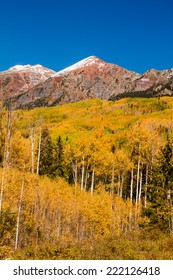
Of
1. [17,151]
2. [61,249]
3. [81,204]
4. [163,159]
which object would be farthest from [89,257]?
[17,151]

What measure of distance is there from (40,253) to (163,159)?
3114 centimetres

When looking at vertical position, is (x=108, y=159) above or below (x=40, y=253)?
above

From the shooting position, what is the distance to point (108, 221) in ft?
116

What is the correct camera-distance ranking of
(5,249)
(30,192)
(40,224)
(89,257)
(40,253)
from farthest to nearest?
1. (40,224)
2. (30,192)
3. (5,249)
4. (40,253)
5. (89,257)

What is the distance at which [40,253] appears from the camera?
48.9 feet

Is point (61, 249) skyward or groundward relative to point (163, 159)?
groundward

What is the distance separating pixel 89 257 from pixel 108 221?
21.8 m

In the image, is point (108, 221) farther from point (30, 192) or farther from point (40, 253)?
point (40, 253)

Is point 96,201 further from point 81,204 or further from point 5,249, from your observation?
point 5,249

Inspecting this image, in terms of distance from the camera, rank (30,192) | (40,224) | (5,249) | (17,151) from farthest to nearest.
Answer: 1. (17,151)
2. (40,224)
3. (30,192)
4. (5,249)
